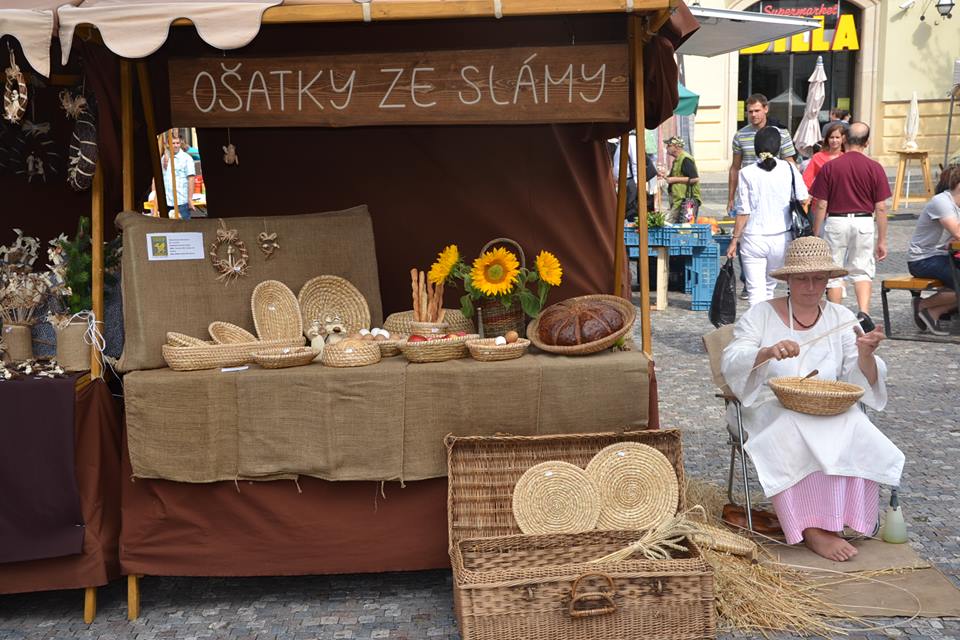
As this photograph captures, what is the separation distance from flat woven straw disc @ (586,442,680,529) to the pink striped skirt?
1.93 ft

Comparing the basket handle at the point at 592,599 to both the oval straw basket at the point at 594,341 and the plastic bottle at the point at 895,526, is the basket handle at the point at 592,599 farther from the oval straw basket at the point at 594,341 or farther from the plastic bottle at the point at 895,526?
the plastic bottle at the point at 895,526

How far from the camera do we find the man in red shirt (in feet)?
24.4

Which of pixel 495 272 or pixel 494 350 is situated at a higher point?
pixel 495 272

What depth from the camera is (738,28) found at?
638cm

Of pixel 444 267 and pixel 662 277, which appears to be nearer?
pixel 444 267

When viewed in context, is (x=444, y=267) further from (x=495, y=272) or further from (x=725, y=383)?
(x=725, y=383)

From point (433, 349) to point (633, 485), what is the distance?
879mm

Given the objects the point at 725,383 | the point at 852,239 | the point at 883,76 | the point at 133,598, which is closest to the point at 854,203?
the point at 852,239

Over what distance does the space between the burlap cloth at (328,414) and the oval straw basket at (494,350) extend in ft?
0.15

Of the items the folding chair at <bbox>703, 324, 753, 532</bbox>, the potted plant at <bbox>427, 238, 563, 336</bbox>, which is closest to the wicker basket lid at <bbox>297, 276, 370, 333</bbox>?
the potted plant at <bbox>427, 238, 563, 336</bbox>

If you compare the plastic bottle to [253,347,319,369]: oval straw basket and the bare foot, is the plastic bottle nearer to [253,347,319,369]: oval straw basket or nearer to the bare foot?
the bare foot

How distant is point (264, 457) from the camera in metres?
3.47

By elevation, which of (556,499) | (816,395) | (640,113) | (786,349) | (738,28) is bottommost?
(556,499)

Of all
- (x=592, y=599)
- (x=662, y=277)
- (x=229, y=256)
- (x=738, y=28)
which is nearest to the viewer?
(x=592, y=599)
